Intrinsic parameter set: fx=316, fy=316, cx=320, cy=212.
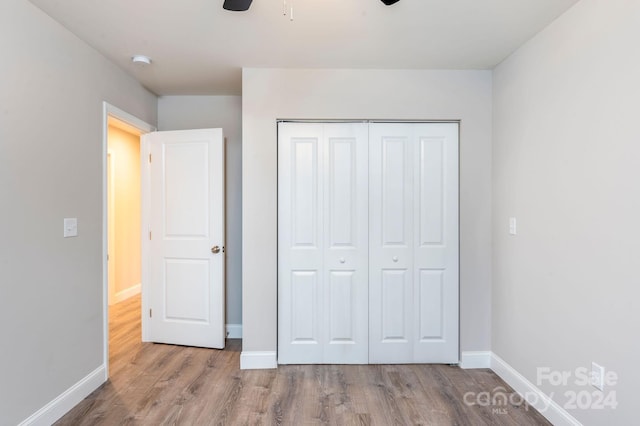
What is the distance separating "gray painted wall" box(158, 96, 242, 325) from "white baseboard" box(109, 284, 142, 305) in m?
2.14

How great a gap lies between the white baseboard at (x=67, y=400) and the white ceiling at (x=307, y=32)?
2.40 meters

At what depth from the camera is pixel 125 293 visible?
4.60 metres

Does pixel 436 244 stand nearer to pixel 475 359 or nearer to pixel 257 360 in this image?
pixel 475 359

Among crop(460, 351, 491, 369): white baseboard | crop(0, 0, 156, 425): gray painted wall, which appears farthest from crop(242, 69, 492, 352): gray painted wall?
crop(0, 0, 156, 425): gray painted wall

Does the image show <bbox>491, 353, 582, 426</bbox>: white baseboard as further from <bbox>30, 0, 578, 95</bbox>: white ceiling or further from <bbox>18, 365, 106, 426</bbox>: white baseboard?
<bbox>18, 365, 106, 426</bbox>: white baseboard

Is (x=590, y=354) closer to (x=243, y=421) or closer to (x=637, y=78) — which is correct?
(x=637, y=78)

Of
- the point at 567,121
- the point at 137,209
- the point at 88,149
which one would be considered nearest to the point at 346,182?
the point at 567,121

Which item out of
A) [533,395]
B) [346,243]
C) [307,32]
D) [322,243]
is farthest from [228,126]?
[533,395]

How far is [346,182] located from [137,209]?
12.4 feet

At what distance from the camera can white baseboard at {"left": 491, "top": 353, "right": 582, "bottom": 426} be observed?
191 centimetres

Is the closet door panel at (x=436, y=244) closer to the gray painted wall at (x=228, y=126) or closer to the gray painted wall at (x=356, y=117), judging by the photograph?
the gray painted wall at (x=356, y=117)

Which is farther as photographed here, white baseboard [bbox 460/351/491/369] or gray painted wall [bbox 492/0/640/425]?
white baseboard [bbox 460/351/491/369]

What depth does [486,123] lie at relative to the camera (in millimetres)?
2697

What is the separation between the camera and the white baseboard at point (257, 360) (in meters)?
2.64
